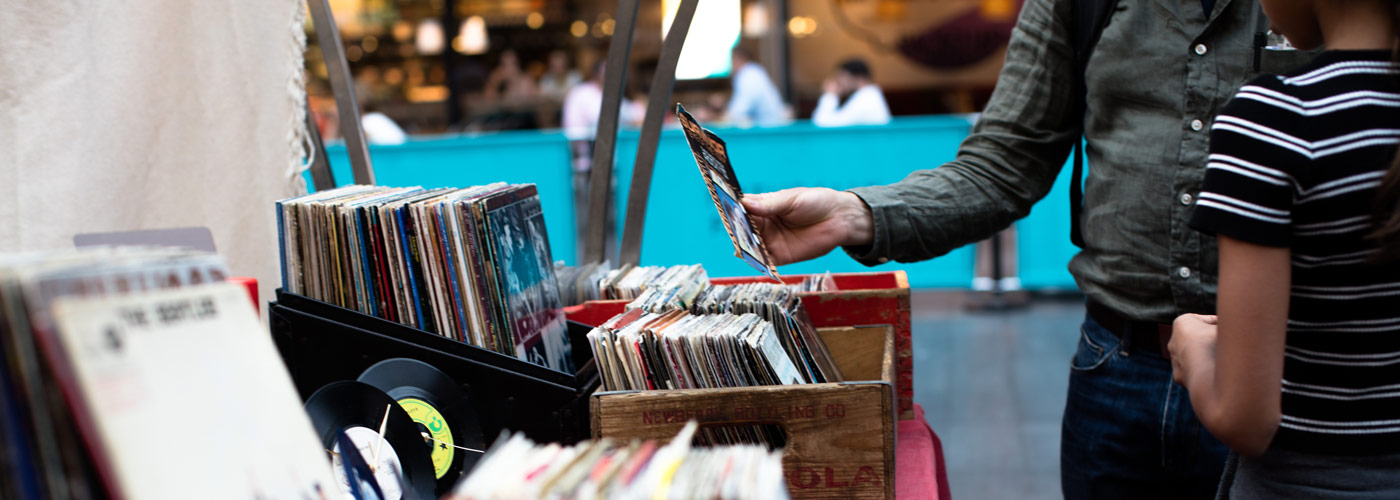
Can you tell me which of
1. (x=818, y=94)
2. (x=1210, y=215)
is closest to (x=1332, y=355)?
(x=1210, y=215)

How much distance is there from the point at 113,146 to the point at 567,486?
1.28m

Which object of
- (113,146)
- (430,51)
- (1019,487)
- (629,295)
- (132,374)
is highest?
(430,51)

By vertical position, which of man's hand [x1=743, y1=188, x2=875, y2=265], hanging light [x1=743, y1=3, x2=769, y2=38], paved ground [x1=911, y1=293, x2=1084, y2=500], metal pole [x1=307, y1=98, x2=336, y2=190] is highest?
hanging light [x1=743, y1=3, x2=769, y2=38]

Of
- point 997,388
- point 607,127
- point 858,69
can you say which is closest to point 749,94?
point 858,69

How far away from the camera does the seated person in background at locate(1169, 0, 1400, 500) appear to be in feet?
2.71

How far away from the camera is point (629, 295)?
155 cm

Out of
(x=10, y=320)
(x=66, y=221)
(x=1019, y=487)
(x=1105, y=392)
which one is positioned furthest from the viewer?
(x=1019, y=487)

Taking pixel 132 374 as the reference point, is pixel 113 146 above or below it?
above

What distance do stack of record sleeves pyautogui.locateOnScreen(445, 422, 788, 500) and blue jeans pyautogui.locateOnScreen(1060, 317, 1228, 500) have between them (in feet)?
2.79

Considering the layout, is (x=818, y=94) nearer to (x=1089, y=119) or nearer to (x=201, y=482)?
(x=1089, y=119)

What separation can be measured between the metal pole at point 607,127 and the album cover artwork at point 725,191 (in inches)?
21.1

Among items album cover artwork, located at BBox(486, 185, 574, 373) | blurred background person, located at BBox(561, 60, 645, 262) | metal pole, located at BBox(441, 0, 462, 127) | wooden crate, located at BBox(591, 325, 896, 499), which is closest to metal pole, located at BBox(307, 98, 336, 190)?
album cover artwork, located at BBox(486, 185, 574, 373)

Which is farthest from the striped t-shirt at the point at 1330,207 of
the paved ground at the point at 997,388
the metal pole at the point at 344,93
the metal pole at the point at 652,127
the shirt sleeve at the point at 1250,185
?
the paved ground at the point at 997,388

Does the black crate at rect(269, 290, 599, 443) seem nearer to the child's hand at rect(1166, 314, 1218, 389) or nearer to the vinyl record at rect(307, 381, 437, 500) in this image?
the vinyl record at rect(307, 381, 437, 500)
